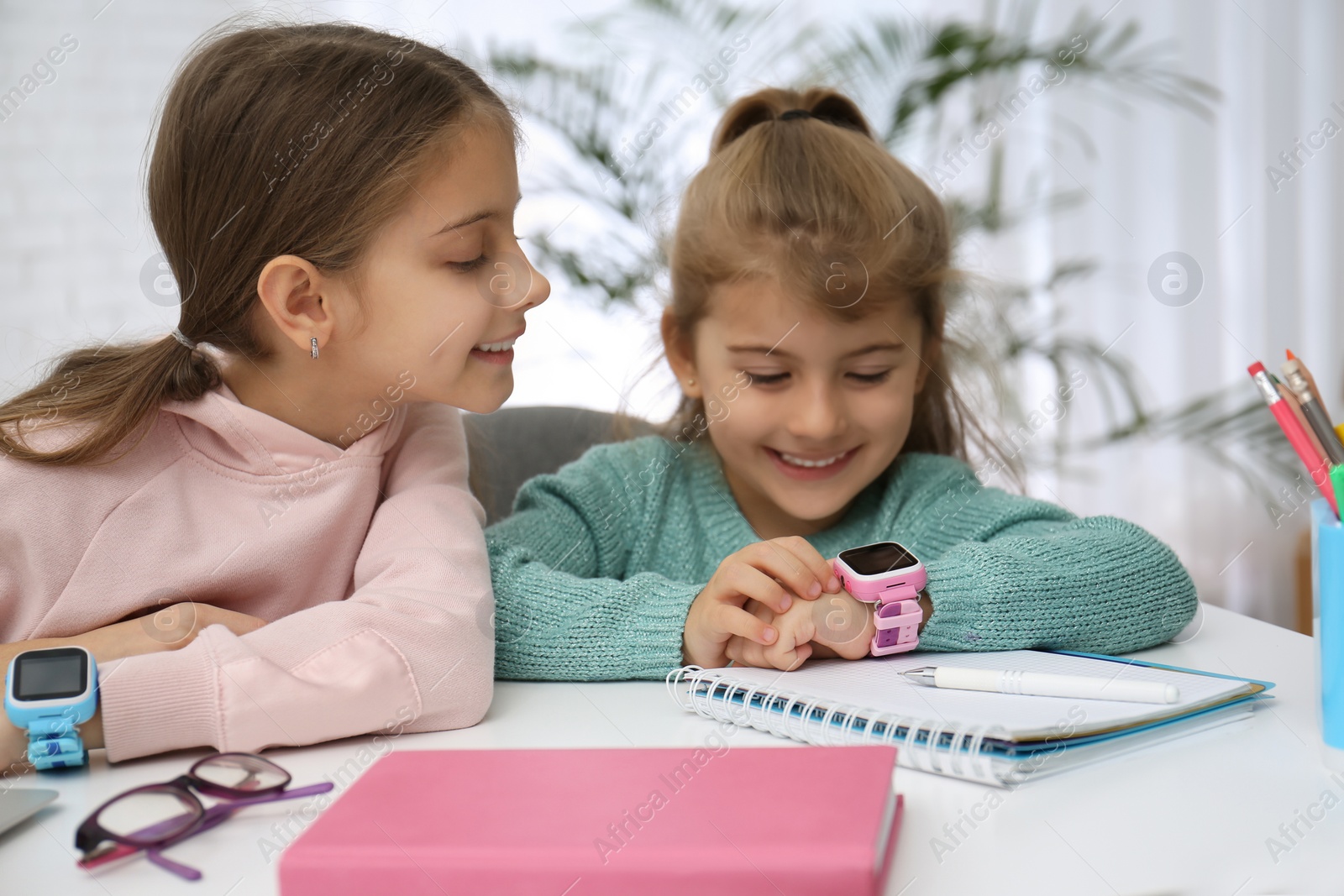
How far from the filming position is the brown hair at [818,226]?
1.06 metres

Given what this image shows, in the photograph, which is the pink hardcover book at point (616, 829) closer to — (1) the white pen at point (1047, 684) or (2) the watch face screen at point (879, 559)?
(1) the white pen at point (1047, 684)

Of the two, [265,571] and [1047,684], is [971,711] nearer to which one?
[1047,684]

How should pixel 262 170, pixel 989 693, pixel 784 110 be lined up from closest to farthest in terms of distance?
pixel 989 693 → pixel 262 170 → pixel 784 110

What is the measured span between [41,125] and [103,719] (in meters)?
2.23

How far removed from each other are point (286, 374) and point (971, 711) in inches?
25.0

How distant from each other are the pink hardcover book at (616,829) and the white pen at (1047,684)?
0.50 ft

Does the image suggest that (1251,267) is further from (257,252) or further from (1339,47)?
(257,252)

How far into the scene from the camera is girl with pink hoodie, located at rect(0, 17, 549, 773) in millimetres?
807

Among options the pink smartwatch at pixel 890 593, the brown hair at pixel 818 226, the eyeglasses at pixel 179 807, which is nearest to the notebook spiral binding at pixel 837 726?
the pink smartwatch at pixel 890 593

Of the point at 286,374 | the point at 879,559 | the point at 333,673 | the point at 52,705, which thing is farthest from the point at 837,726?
the point at 286,374

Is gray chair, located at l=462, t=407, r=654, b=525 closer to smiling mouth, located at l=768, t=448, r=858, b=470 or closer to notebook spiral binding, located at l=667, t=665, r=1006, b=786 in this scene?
smiling mouth, located at l=768, t=448, r=858, b=470

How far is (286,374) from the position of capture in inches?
36.9

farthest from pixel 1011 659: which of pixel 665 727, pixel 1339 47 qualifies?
pixel 1339 47

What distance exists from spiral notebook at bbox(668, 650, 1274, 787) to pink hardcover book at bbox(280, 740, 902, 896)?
0.06 meters
